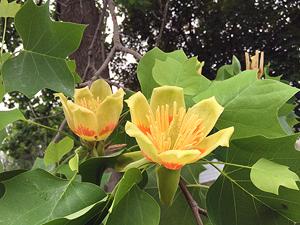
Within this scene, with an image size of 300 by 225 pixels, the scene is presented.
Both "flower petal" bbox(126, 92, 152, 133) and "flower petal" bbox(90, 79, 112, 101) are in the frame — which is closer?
"flower petal" bbox(126, 92, 152, 133)

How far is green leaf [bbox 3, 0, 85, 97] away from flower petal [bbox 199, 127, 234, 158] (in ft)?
0.63

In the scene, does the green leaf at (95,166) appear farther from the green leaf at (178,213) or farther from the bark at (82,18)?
the bark at (82,18)

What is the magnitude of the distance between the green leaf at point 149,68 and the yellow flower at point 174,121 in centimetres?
3

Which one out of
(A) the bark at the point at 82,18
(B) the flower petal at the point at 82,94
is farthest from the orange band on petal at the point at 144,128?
(A) the bark at the point at 82,18

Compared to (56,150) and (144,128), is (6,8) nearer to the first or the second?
(56,150)

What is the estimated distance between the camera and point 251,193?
432mm

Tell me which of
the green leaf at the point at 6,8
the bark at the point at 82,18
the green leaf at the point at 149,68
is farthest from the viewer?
the bark at the point at 82,18

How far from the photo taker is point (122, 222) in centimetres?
37

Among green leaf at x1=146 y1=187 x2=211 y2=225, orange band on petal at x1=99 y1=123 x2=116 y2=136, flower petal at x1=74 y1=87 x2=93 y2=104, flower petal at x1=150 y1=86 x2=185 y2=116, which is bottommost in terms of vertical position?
green leaf at x1=146 y1=187 x2=211 y2=225

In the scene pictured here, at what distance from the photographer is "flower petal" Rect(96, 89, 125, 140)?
0.44 meters

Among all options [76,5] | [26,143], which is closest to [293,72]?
[26,143]

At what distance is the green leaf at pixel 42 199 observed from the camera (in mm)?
366

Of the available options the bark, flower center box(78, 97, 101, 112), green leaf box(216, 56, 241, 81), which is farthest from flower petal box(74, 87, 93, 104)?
the bark

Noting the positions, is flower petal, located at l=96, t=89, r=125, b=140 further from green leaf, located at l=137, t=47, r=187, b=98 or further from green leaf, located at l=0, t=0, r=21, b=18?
green leaf, located at l=0, t=0, r=21, b=18
